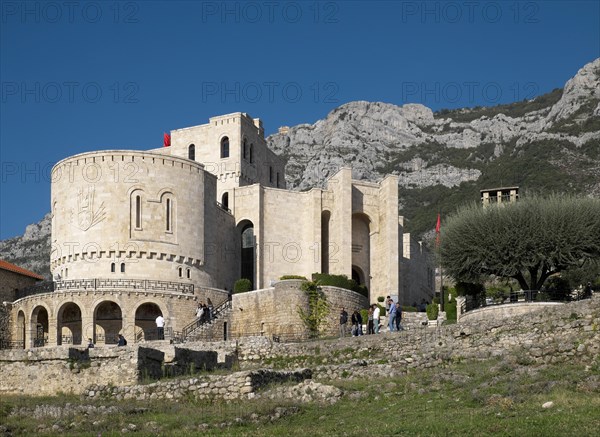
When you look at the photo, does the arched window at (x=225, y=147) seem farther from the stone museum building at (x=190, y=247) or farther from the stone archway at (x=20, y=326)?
the stone archway at (x=20, y=326)

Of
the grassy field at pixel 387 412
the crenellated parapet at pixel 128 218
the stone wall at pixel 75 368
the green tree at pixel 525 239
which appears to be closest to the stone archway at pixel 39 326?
the crenellated parapet at pixel 128 218

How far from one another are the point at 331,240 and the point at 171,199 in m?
12.2

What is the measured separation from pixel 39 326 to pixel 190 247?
33.2 feet

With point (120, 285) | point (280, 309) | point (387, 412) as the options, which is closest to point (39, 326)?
point (120, 285)

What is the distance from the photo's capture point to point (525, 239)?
1921 inches

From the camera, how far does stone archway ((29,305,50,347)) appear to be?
5778cm

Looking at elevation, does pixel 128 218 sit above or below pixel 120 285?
above

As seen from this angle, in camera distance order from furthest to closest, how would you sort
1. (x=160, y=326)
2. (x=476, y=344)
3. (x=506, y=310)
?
1. (x=160, y=326)
2. (x=506, y=310)
3. (x=476, y=344)

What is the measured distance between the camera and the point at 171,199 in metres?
61.0

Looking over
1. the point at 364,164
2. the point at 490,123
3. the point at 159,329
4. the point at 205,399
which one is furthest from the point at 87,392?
A: the point at 490,123

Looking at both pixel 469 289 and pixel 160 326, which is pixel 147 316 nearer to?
pixel 160 326

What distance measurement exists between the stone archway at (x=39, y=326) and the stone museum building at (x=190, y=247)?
7 centimetres

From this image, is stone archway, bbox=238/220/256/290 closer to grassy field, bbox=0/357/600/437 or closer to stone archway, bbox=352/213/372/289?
stone archway, bbox=352/213/372/289

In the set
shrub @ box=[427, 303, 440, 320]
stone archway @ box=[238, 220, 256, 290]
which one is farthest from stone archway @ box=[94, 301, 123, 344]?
shrub @ box=[427, 303, 440, 320]
